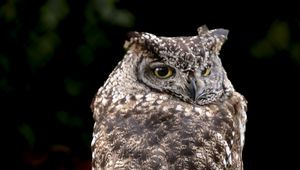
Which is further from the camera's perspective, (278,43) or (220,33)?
(278,43)

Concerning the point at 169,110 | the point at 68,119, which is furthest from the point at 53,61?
the point at 169,110

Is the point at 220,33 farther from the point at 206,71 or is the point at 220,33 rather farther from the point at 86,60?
the point at 86,60

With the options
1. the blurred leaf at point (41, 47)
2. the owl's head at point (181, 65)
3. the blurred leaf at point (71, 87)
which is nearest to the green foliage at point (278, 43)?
the blurred leaf at point (71, 87)

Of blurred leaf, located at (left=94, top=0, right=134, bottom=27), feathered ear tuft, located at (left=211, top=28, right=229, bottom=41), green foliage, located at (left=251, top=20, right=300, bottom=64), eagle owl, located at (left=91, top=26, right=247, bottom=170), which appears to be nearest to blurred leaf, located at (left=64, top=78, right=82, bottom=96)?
blurred leaf, located at (left=94, top=0, right=134, bottom=27)

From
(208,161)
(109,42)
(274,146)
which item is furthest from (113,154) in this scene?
(274,146)

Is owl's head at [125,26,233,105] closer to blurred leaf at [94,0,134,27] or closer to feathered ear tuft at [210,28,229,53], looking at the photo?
feathered ear tuft at [210,28,229,53]

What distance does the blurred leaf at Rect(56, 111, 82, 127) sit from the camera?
7191 millimetres

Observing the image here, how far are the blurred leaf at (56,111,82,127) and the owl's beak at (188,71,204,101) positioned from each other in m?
2.26

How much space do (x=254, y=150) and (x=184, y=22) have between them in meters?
1.04

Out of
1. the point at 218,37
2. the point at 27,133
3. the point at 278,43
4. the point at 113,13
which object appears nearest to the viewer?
the point at 218,37

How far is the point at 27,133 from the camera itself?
7.09m

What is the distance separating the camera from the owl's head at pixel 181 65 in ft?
16.3

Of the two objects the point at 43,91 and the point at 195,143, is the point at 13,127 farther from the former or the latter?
the point at 195,143

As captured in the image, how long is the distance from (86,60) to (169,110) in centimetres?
210
